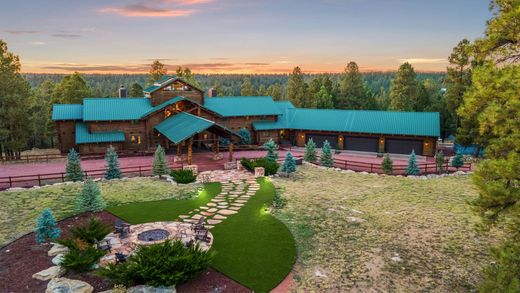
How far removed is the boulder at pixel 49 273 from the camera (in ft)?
38.5

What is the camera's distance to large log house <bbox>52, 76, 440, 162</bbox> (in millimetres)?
36156

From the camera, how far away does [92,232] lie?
14.0m

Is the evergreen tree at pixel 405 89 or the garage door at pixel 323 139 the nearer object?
the garage door at pixel 323 139

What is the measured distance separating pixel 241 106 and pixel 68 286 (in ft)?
116

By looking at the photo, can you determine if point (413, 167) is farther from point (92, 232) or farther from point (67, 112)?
point (67, 112)

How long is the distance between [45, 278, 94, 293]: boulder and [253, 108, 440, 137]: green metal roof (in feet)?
109

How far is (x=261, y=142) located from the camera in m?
44.3

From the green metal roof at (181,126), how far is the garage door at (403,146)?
70.6ft

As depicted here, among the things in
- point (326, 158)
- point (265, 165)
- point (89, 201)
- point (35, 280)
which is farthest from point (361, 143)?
point (35, 280)

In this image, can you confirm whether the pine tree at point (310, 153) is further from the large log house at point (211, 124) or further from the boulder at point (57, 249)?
the boulder at point (57, 249)

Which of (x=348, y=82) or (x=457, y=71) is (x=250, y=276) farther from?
(x=348, y=82)

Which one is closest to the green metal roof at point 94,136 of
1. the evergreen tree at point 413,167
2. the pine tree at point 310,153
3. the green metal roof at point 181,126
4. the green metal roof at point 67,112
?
the green metal roof at point 67,112

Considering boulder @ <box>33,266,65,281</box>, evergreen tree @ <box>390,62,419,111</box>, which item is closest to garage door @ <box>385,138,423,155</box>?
evergreen tree @ <box>390,62,419,111</box>

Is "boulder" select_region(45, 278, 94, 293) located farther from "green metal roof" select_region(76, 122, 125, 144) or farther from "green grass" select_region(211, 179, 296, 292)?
"green metal roof" select_region(76, 122, 125, 144)
